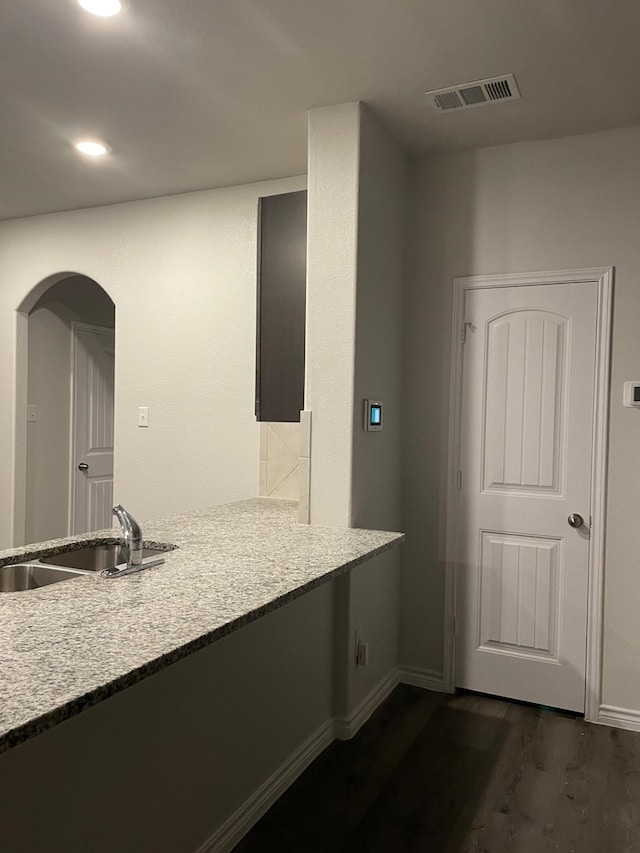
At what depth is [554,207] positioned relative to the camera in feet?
10.2

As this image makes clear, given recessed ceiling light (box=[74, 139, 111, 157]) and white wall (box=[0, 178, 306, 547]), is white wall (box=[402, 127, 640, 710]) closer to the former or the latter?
white wall (box=[0, 178, 306, 547])

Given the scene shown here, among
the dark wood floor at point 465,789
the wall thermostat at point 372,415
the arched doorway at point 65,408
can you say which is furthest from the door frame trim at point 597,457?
the arched doorway at point 65,408

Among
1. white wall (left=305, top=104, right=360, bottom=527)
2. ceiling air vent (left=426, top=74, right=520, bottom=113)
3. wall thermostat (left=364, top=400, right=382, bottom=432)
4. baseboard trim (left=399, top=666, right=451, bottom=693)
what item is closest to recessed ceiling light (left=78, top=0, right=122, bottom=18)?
white wall (left=305, top=104, right=360, bottom=527)

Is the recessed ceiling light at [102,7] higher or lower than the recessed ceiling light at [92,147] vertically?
lower

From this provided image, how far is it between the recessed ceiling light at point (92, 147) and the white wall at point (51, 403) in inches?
63.9

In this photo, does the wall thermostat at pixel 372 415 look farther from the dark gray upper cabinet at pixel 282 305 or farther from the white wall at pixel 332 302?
the dark gray upper cabinet at pixel 282 305

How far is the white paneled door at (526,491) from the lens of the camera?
10.1ft

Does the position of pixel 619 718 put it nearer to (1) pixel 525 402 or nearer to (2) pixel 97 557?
(1) pixel 525 402

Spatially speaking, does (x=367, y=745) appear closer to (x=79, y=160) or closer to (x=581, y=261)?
(x=581, y=261)

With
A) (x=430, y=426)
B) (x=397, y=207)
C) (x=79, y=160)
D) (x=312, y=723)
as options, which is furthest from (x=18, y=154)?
(x=312, y=723)

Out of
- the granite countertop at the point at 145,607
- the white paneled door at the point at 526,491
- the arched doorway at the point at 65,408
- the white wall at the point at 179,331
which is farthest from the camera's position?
the arched doorway at the point at 65,408

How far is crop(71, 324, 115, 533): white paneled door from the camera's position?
5.33m

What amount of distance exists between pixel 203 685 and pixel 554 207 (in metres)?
2.51

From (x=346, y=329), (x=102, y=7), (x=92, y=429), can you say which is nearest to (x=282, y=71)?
(x=102, y=7)
